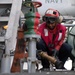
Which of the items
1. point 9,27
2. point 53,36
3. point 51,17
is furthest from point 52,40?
point 9,27

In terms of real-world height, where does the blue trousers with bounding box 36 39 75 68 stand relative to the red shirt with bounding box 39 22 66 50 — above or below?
below

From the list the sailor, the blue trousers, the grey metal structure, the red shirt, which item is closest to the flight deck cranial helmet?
the sailor

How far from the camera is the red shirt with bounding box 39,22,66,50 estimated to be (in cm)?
536

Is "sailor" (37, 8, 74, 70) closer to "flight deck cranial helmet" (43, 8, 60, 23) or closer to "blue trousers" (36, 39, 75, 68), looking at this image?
Result: "blue trousers" (36, 39, 75, 68)

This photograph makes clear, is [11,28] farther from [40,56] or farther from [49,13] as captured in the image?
[49,13]

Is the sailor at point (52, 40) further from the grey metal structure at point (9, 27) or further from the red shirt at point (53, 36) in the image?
the grey metal structure at point (9, 27)

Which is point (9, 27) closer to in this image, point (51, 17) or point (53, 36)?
point (51, 17)

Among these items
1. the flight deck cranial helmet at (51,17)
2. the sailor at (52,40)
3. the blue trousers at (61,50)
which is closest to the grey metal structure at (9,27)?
the flight deck cranial helmet at (51,17)

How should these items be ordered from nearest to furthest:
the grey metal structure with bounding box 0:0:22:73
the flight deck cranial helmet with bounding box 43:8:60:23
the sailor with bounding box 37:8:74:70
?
the grey metal structure with bounding box 0:0:22:73, the flight deck cranial helmet with bounding box 43:8:60:23, the sailor with bounding box 37:8:74:70

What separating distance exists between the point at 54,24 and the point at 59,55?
0.68 m

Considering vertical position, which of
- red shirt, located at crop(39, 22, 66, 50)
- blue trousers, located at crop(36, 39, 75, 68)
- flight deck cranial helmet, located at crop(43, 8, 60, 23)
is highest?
flight deck cranial helmet, located at crop(43, 8, 60, 23)

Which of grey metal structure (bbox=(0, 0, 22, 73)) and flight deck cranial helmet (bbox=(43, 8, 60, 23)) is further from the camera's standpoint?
flight deck cranial helmet (bbox=(43, 8, 60, 23))

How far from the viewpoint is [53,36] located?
5391 mm

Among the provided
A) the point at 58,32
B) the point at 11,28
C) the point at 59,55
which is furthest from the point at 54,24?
the point at 11,28
